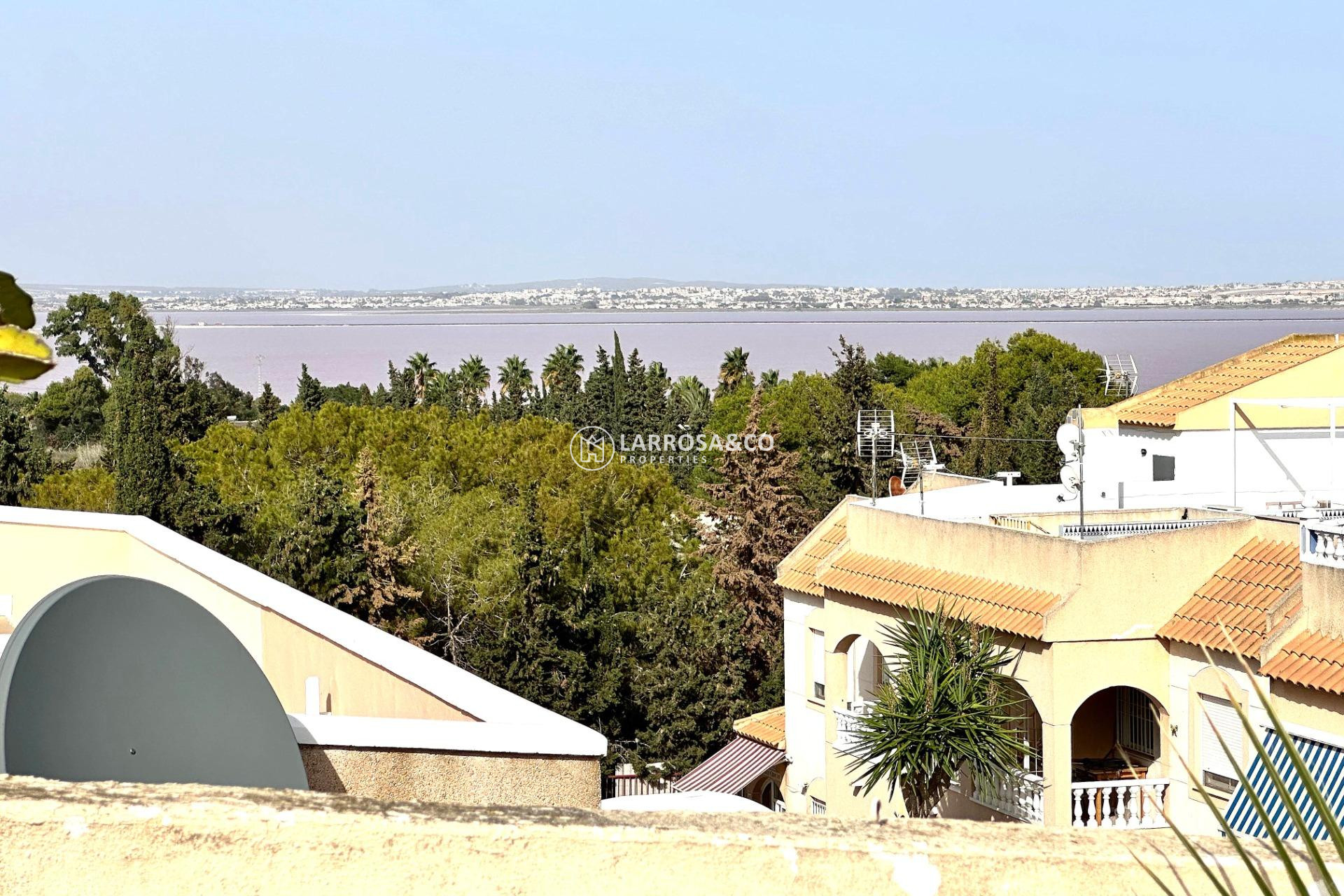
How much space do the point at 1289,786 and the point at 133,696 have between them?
1064cm

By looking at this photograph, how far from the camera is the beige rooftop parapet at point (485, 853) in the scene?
110 inches

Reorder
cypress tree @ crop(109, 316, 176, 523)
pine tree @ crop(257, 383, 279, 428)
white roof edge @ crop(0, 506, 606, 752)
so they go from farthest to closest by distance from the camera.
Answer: pine tree @ crop(257, 383, 279, 428), cypress tree @ crop(109, 316, 176, 523), white roof edge @ crop(0, 506, 606, 752)

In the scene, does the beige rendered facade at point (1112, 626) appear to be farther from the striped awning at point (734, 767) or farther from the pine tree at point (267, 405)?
the pine tree at point (267, 405)

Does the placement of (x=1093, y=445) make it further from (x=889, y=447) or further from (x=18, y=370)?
(x=18, y=370)

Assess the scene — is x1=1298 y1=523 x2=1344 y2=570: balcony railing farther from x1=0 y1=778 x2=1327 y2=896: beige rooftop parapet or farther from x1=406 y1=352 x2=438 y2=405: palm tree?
x1=406 y1=352 x2=438 y2=405: palm tree

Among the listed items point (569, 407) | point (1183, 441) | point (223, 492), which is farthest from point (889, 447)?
point (569, 407)

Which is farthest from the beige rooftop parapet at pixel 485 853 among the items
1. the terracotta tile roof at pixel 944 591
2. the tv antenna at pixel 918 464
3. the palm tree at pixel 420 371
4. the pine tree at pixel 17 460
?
the palm tree at pixel 420 371

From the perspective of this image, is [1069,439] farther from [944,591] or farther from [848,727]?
[848,727]

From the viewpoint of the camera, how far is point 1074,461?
65.2 feet

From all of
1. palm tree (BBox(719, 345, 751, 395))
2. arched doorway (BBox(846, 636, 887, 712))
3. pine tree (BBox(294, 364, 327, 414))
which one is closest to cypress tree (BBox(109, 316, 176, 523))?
arched doorway (BBox(846, 636, 887, 712))

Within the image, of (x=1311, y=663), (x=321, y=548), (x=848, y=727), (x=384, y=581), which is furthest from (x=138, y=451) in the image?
(x=1311, y=663)

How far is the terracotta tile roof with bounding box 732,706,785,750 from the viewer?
23.4m

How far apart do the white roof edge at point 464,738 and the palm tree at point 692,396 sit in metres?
71.9

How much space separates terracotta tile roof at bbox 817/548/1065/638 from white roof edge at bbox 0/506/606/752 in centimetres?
859
